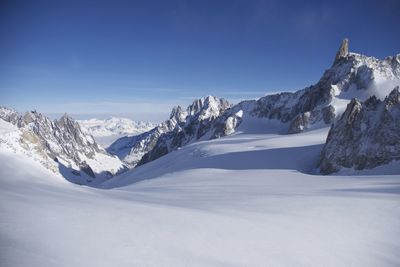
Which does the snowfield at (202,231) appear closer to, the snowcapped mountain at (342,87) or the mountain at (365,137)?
the mountain at (365,137)

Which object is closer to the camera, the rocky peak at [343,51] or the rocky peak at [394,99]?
the rocky peak at [394,99]

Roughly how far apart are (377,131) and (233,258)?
34768 millimetres

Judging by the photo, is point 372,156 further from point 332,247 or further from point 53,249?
point 53,249

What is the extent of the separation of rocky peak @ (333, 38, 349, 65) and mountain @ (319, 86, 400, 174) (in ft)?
177

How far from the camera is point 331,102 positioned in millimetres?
76625

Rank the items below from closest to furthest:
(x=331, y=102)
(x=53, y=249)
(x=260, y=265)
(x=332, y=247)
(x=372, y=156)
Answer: (x=53, y=249), (x=260, y=265), (x=332, y=247), (x=372, y=156), (x=331, y=102)

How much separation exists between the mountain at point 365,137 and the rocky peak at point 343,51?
53878 mm

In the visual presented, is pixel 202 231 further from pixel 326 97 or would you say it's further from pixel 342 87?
pixel 342 87

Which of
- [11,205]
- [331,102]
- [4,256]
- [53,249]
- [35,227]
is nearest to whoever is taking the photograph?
[4,256]

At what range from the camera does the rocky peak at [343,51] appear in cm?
8838

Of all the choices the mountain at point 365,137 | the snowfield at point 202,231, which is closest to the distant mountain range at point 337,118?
the mountain at point 365,137

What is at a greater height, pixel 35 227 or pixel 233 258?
pixel 35 227

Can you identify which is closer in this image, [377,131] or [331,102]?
[377,131]

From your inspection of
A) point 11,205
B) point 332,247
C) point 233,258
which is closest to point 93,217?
point 11,205
